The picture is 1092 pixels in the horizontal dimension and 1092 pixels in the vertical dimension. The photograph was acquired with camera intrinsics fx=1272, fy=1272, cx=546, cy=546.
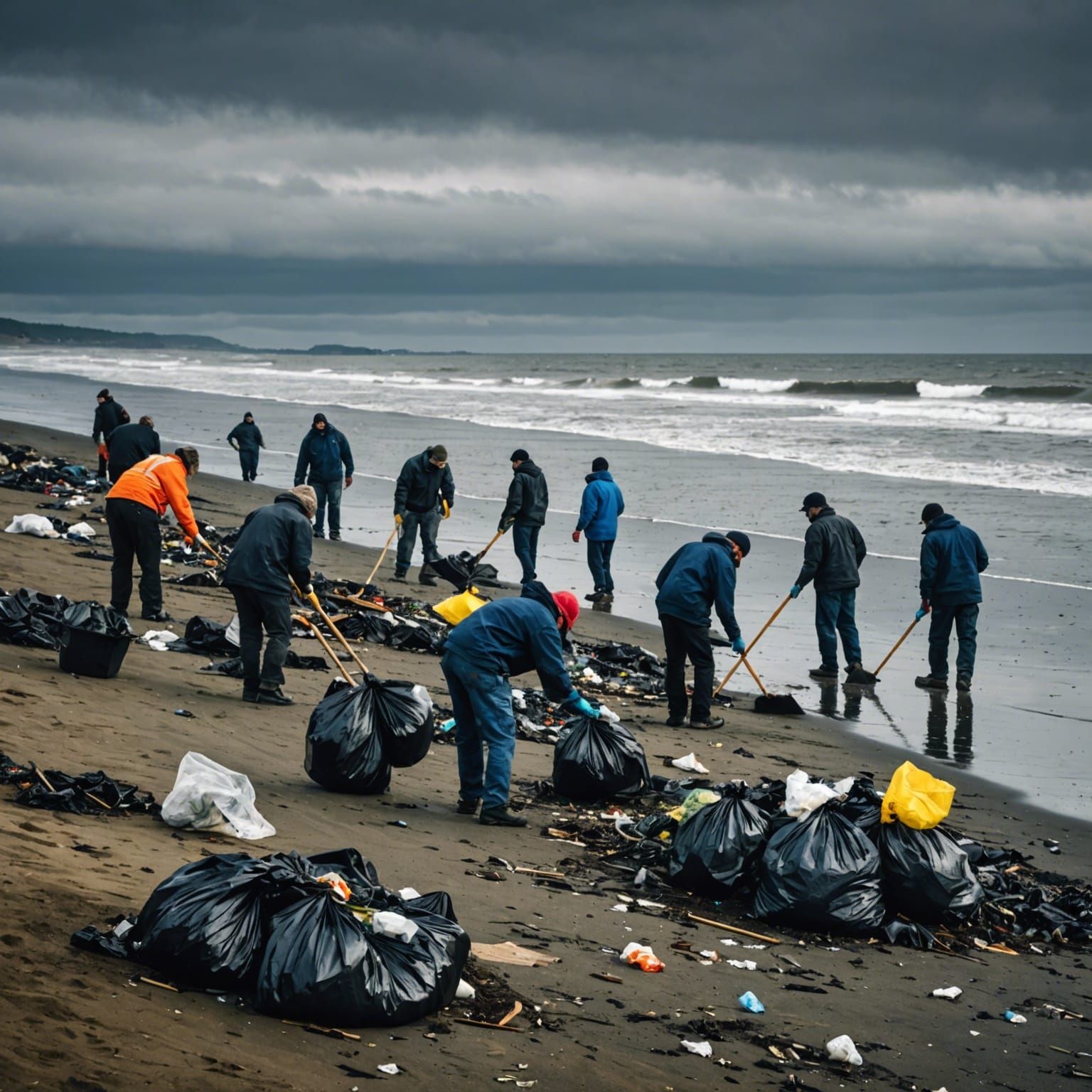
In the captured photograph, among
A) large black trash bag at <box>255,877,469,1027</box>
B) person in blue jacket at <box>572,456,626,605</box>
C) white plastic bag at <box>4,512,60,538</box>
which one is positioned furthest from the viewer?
person in blue jacket at <box>572,456,626,605</box>

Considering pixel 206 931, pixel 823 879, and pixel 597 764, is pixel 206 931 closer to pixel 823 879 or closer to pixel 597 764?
pixel 823 879

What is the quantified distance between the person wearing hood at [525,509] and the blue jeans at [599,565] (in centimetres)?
69

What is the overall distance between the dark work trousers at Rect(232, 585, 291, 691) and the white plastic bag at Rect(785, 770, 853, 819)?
13.6 feet

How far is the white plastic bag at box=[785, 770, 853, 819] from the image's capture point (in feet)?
21.1

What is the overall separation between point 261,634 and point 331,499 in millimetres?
8391

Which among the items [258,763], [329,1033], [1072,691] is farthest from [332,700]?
[1072,691]

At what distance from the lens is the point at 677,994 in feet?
16.9

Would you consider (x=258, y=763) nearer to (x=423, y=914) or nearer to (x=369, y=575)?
(x=423, y=914)

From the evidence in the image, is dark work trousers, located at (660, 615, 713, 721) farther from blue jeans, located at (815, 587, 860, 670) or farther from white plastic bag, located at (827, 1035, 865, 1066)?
white plastic bag, located at (827, 1035, 865, 1066)

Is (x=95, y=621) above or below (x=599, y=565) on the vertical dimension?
below

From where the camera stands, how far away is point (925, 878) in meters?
6.19

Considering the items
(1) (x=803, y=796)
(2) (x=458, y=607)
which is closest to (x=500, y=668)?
(2) (x=458, y=607)

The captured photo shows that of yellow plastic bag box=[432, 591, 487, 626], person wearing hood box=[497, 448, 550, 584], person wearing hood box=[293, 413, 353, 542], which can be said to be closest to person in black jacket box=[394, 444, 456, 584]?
person wearing hood box=[497, 448, 550, 584]

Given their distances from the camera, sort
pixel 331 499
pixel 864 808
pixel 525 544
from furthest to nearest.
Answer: pixel 331 499
pixel 525 544
pixel 864 808
